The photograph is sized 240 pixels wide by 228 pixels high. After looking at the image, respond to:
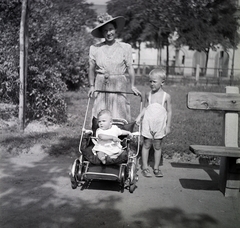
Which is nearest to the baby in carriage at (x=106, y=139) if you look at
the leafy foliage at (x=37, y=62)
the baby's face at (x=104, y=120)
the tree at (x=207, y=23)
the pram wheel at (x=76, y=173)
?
the baby's face at (x=104, y=120)

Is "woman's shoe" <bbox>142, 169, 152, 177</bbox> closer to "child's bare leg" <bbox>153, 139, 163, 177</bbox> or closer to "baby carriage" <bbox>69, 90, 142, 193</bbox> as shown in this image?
"child's bare leg" <bbox>153, 139, 163, 177</bbox>

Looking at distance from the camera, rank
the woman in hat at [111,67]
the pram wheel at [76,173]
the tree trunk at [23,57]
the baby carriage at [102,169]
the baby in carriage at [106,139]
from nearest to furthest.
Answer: the baby carriage at [102,169], the pram wheel at [76,173], the baby in carriage at [106,139], the woman in hat at [111,67], the tree trunk at [23,57]

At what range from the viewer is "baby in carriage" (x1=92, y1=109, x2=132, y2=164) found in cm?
438

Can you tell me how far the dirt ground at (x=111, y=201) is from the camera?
3.52 m

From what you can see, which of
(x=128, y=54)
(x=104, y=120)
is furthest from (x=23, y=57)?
(x=104, y=120)

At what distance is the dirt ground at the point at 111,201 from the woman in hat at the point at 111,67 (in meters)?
1.21

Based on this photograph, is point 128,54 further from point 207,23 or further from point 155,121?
point 207,23

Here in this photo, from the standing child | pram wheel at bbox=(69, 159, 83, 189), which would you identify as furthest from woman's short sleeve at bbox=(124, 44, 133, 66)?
pram wheel at bbox=(69, 159, 83, 189)

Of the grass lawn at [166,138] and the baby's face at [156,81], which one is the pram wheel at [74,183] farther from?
the baby's face at [156,81]

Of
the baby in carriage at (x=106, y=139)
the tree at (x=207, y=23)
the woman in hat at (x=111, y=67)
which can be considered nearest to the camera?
the baby in carriage at (x=106, y=139)

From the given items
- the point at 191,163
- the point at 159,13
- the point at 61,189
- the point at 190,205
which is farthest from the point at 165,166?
the point at 159,13

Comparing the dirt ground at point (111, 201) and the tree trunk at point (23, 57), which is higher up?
the tree trunk at point (23, 57)

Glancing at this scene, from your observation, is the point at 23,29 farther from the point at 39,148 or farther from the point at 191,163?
the point at 191,163

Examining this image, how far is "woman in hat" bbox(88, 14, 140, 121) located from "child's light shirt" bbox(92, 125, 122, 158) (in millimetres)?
725
